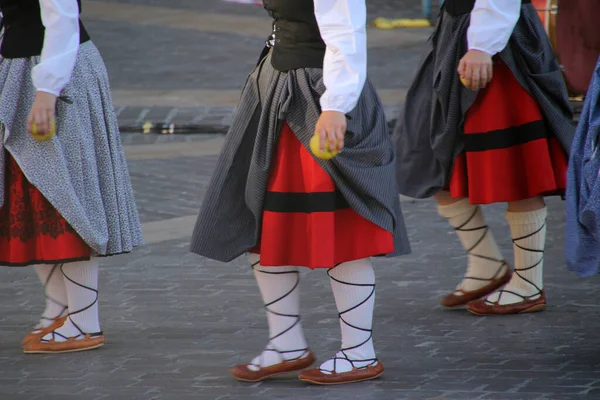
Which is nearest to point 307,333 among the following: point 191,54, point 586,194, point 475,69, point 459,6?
point 475,69

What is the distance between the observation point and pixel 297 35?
402 cm

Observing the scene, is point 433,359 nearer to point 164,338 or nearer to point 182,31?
point 164,338

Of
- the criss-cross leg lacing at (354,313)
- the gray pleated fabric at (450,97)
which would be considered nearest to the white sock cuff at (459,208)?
the gray pleated fabric at (450,97)

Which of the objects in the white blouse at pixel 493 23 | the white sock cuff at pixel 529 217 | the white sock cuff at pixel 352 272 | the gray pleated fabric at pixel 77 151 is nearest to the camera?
the white sock cuff at pixel 352 272

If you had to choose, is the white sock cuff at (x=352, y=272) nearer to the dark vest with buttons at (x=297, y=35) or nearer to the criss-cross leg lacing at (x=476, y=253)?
the dark vest with buttons at (x=297, y=35)

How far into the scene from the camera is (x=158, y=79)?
1321cm

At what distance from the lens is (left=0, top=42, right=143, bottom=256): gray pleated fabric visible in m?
4.49

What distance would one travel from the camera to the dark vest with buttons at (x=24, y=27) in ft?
14.8

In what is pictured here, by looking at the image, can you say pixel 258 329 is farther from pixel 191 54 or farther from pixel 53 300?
pixel 191 54

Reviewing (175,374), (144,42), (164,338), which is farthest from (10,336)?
(144,42)

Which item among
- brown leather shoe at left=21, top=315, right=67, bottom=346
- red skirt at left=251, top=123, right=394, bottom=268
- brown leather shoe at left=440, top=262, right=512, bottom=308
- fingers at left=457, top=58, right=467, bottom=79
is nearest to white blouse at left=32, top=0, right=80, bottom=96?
red skirt at left=251, top=123, right=394, bottom=268

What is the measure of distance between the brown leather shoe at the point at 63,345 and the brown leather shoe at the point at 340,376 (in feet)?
3.27

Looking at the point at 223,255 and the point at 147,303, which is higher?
the point at 223,255

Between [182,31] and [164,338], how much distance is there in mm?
11271
